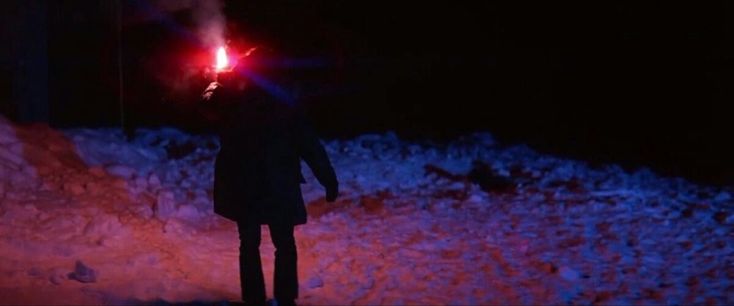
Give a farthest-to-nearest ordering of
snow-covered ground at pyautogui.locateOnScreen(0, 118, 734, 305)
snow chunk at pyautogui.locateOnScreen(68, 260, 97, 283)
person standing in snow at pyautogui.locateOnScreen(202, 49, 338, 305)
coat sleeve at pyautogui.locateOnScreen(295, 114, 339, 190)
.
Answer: snow-covered ground at pyautogui.locateOnScreen(0, 118, 734, 305) → snow chunk at pyautogui.locateOnScreen(68, 260, 97, 283) → coat sleeve at pyautogui.locateOnScreen(295, 114, 339, 190) → person standing in snow at pyautogui.locateOnScreen(202, 49, 338, 305)

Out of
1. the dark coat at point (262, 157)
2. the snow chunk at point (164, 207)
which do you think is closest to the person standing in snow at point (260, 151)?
the dark coat at point (262, 157)

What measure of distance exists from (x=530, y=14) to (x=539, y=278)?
34.7 ft

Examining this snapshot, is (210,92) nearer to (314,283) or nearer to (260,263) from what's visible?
(260,263)

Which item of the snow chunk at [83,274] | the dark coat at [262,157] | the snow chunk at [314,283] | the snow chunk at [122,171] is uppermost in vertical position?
the snow chunk at [122,171]

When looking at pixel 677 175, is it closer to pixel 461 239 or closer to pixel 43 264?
pixel 461 239

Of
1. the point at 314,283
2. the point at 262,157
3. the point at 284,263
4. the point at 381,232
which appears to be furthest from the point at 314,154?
the point at 381,232

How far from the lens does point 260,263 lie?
232 inches

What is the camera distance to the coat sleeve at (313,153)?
5.70 meters

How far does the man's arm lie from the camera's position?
5.70m

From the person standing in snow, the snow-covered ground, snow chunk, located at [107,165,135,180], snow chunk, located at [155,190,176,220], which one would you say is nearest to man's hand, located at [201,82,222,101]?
the person standing in snow

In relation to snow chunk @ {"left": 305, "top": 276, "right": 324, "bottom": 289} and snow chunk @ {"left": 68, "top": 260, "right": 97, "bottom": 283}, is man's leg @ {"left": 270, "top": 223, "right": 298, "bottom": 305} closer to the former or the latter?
snow chunk @ {"left": 305, "top": 276, "right": 324, "bottom": 289}

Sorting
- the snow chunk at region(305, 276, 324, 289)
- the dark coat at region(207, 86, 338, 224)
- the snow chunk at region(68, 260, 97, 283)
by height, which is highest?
the dark coat at region(207, 86, 338, 224)

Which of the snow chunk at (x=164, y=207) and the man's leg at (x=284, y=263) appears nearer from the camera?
the man's leg at (x=284, y=263)

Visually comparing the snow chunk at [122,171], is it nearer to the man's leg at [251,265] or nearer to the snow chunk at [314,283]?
the snow chunk at [314,283]
